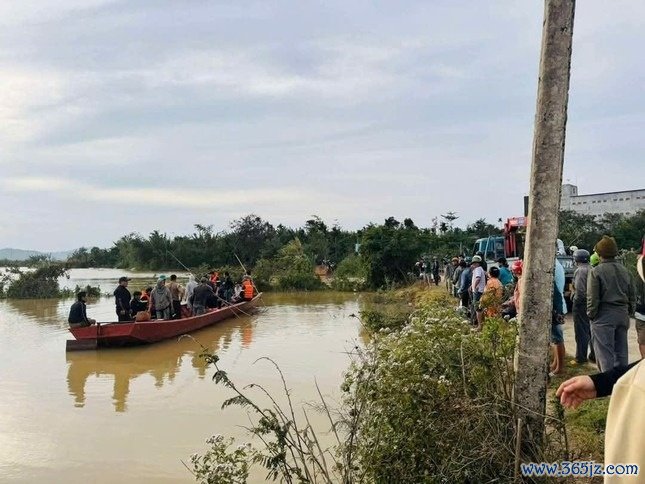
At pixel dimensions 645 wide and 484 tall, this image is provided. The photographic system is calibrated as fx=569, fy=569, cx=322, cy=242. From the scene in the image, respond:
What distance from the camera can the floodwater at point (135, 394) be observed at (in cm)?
629

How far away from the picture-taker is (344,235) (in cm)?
4812

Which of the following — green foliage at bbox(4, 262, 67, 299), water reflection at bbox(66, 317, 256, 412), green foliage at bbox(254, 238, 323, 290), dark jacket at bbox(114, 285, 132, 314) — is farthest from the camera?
green foliage at bbox(254, 238, 323, 290)

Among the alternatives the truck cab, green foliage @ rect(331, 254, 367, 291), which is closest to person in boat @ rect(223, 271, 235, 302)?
the truck cab

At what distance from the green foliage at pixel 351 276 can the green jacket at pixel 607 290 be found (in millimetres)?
23863

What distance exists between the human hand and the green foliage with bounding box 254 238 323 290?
29679 millimetres

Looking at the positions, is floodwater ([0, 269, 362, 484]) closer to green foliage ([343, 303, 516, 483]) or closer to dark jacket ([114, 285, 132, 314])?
dark jacket ([114, 285, 132, 314])

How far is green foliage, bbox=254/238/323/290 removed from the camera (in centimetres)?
3164

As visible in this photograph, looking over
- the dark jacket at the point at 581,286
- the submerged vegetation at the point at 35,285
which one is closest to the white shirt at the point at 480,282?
the dark jacket at the point at 581,286

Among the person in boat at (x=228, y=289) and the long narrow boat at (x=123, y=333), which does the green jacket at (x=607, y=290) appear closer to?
the long narrow boat at (x=123, y=333)

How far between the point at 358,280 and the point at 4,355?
787 inches

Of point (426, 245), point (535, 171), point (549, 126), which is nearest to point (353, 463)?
point (535, 171)

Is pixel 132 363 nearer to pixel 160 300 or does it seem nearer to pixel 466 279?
pixel 160 300

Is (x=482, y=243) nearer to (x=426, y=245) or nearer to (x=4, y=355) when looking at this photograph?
(x=426, y=245)

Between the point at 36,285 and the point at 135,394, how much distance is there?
919 inches
